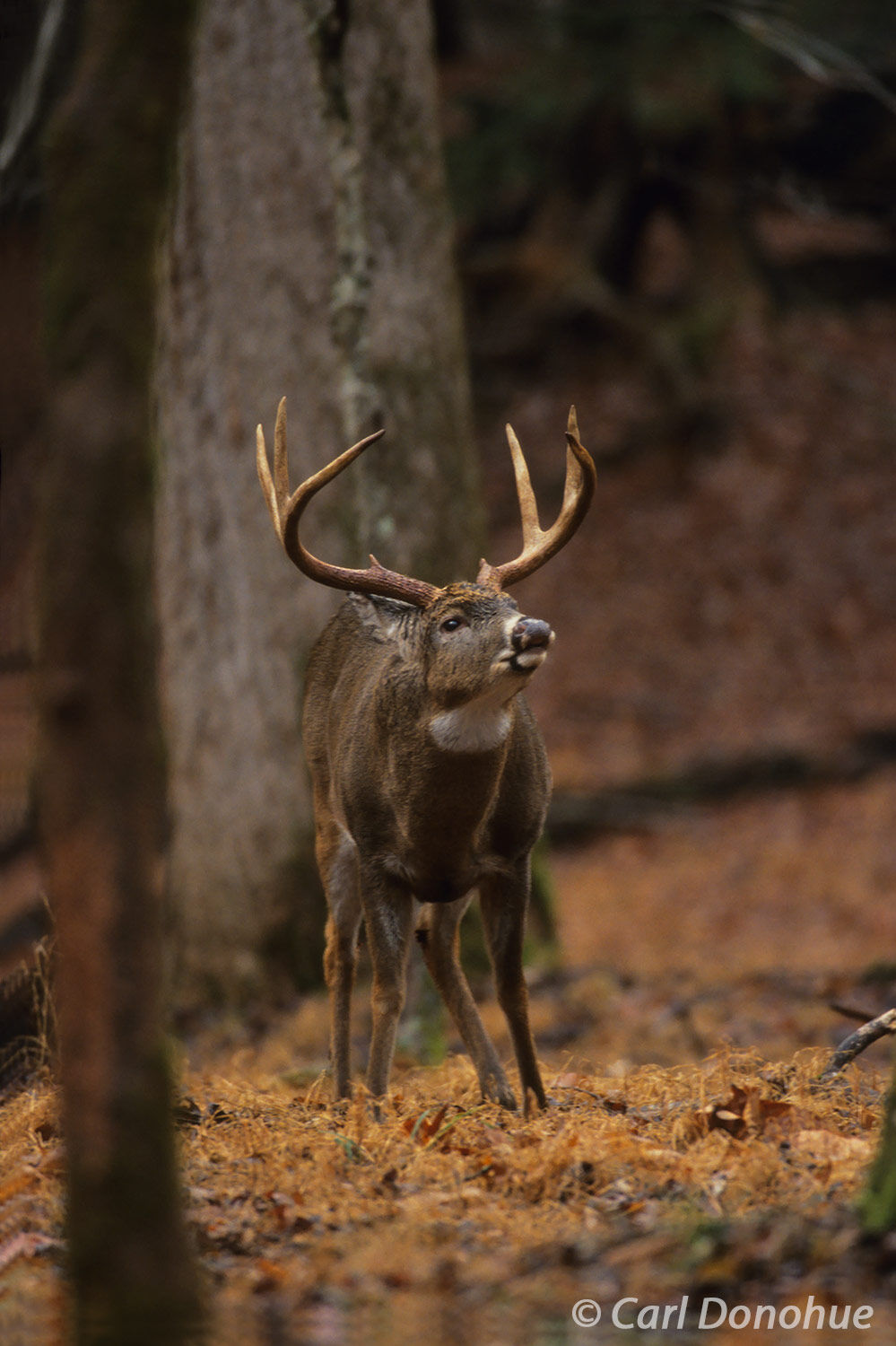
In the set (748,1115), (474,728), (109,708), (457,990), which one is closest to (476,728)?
(474,728)

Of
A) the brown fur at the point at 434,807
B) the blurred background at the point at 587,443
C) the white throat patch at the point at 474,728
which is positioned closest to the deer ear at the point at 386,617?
the brown fur at the point at 434,807

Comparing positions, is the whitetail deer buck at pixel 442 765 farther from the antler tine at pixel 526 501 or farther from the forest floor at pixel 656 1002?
the forest floor at pixel 656 1002

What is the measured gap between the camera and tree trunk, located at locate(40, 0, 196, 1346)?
282 centimetres

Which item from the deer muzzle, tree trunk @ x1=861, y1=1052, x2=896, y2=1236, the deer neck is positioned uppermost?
the deer muzzle

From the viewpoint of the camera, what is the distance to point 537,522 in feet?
16.8

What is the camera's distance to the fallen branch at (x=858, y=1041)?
5234mm

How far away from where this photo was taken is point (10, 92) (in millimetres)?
7637

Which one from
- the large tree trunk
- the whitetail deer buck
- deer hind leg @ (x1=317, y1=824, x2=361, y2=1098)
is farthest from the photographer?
the large tree trunk

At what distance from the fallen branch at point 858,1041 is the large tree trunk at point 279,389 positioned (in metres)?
3.56

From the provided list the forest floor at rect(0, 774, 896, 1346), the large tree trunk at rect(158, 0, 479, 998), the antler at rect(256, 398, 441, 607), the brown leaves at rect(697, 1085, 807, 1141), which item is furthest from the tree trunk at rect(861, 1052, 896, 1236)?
the large tree trunk at rect(158, 0, 479, 998)

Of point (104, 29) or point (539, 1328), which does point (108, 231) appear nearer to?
point (104, 29)

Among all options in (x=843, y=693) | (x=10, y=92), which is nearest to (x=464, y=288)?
(x=843, y=693)

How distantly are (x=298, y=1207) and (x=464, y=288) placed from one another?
16.9 metres

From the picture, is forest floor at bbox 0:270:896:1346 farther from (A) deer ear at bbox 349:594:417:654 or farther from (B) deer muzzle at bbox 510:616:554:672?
(A) deer ear at bbox 349:594:417:654
